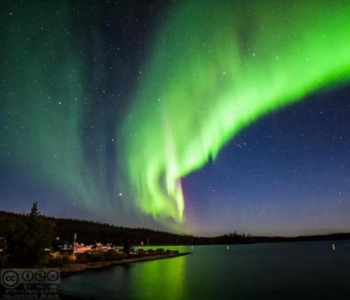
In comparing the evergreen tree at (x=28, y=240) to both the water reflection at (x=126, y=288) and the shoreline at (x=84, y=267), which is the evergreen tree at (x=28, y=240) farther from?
the shoreline at (x=84, y=267)

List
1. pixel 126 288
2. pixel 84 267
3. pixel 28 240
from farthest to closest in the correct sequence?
pixel 84 267 < pixel 126 288 < pixel 28 240

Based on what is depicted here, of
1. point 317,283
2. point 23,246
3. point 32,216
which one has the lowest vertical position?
point 317,283

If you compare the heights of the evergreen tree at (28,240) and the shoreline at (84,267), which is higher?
the evergreen tree at (28,240)

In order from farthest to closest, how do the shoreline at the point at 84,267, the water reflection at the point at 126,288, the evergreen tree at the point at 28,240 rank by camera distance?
the shoreline at the point at 84,267, the water reflection at the point at 126,288, the evergreen tree at the point at 28,240

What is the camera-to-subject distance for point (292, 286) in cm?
4238

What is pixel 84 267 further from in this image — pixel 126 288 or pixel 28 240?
pixel 28 240

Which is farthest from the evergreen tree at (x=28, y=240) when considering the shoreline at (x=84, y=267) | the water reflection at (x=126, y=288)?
the shoreline at (x=84, y=267)

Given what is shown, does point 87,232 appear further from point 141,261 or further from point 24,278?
point 24,278

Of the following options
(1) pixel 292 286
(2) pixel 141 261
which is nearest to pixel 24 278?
(1) pixel 292 286

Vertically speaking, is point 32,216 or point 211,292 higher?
point 32,216

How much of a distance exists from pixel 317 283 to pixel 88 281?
94.4 ft

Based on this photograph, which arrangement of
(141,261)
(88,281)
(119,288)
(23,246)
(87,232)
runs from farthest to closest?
1. (87,232)
2. (141,261)
3. (88,281)
4. (119,288)
5. (23,246)

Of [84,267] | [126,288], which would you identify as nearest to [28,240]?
[126,288]

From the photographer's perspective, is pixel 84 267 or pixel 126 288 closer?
pixel 126 288
